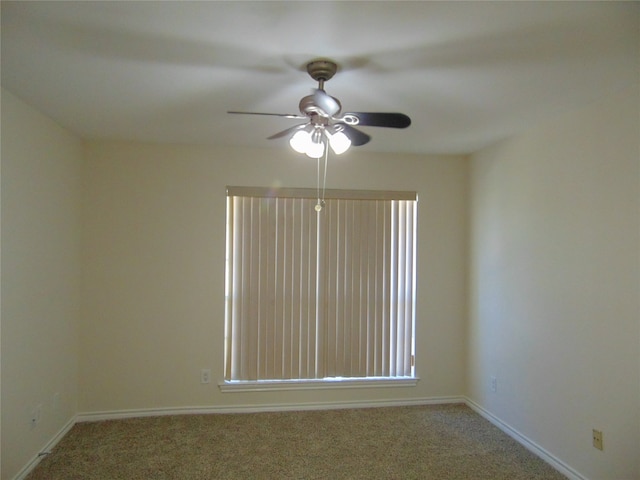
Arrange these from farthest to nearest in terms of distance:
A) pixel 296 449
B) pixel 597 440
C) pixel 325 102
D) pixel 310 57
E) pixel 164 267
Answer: pixel 164 267 < pixel 296 449 < pixel 597 440 < pixel 310 57 < pixel 325 102

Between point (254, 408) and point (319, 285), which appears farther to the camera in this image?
point (319, 285)

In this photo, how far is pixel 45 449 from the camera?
108 inches

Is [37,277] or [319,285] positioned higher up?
[37,277]

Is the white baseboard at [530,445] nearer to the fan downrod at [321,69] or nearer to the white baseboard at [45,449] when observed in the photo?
the fan downrod at [321,69]

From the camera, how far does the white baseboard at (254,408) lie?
3340mm

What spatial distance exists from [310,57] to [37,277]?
2335 millimetres

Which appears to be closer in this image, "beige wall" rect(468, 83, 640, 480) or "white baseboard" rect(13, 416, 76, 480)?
"beige wall" rect(468, 83, 640, 480)

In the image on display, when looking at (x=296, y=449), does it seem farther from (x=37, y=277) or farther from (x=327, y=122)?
(x=327, y=122)

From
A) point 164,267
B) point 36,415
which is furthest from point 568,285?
point 36,415

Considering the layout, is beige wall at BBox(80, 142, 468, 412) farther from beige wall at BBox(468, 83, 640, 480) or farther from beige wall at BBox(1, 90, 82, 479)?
beige wall at BBox(468, 83, 640, 480)

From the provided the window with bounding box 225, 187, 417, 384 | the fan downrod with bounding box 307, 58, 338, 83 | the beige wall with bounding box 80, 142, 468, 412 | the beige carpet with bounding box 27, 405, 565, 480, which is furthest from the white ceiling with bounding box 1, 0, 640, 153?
the beige carpet with bounding box 27, 405, 565, 480

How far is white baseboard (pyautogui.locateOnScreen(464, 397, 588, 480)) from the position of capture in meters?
2.53

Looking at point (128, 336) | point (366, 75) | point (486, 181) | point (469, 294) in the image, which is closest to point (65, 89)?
point (366, 75)

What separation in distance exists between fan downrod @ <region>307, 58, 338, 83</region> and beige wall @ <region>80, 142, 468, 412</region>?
1.65m
